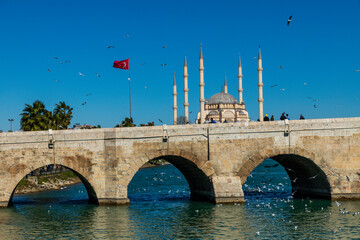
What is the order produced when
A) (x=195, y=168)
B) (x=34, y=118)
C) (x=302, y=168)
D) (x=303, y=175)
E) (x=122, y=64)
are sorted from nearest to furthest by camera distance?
(x=195, y=168) → (x=302, y=168) → (x=303, y=175) → (x=122, y=64) → (x=34, y=118)

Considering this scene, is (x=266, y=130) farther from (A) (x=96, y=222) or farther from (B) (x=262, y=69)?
(B) (x=262, y=69)

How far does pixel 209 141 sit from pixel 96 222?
32.0ft

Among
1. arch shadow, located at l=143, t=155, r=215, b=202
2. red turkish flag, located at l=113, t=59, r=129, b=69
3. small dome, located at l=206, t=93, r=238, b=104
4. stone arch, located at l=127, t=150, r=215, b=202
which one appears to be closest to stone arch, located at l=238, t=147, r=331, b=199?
stone arch, located at l=127, t=150, r=215, b=202

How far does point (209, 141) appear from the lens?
33.0m

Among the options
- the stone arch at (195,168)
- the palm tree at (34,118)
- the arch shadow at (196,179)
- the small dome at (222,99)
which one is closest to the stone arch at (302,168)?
the stone arch at (195,168)

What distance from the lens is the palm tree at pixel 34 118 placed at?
4597cm

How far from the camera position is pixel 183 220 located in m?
28.8

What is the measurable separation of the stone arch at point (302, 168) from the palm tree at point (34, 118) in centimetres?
2228

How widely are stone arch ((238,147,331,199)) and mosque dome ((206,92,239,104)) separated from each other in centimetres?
7992

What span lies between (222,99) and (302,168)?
83416 millimetres

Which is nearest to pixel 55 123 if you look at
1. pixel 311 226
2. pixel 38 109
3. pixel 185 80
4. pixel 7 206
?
pixel 38 109

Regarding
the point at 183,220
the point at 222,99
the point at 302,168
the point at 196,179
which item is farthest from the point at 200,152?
the point at 222,99

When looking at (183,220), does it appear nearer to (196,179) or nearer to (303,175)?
(196,179)

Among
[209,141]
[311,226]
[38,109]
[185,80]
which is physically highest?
[185,80]
